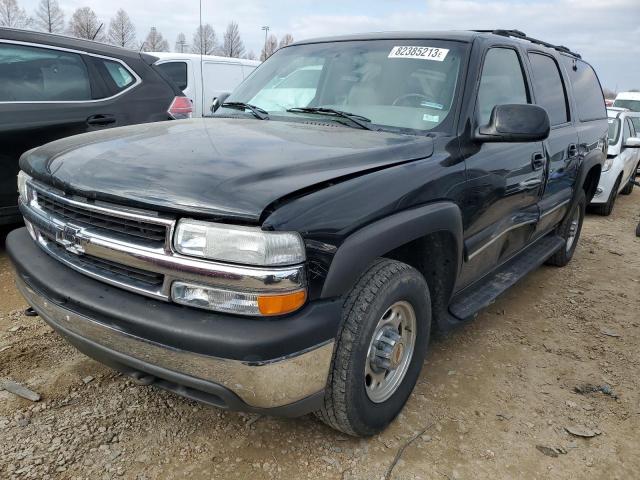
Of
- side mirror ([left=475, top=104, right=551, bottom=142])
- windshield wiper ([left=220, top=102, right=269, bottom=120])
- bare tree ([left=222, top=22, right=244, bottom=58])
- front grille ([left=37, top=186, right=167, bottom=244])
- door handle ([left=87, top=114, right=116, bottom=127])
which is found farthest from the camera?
bare tree ([left=222, top=22, right=244, bottom=58])

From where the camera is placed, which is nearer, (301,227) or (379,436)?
(301,227)

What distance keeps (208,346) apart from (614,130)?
8.65 metres

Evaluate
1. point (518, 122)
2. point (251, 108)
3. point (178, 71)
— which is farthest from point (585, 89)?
point (178, 71)

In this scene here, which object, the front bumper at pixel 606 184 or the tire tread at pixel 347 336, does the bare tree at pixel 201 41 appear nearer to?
the tire tread at pixel 347 336

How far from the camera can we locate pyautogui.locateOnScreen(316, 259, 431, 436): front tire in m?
2.04

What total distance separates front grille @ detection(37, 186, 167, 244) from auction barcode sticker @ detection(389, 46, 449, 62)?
185 centimetres

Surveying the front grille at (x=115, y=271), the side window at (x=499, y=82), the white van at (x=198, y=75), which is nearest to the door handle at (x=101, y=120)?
the front grille at (x=115, y=271)

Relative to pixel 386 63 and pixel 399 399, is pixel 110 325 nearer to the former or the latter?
pixel 399 399

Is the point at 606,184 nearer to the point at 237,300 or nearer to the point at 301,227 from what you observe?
the point at 301,227

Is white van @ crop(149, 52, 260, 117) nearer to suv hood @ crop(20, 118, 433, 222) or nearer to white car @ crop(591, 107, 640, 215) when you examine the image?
white car @ crop(591, 107, 640, 215)

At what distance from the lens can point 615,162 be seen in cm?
787

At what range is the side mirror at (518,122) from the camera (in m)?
→ 2.64

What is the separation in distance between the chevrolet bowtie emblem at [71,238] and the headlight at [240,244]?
21.3 inches

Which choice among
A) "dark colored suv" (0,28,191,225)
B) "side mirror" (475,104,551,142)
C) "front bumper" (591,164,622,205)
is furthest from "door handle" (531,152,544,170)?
"front bumper" (591,164,622,205)
